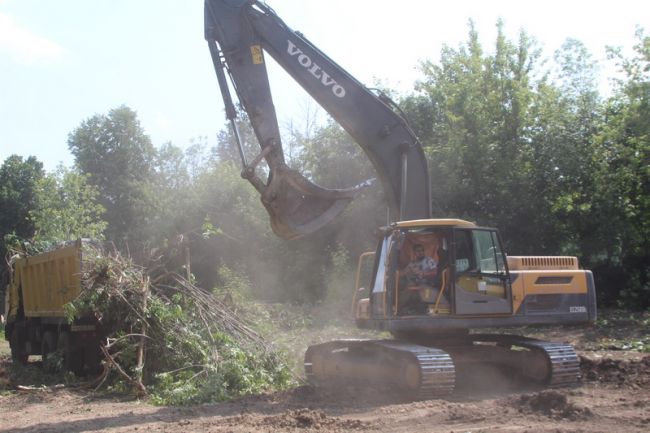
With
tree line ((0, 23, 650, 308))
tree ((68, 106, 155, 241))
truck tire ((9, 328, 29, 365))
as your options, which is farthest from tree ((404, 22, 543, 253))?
tree ((68, 106, 155, 241))

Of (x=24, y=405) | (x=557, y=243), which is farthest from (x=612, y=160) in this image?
(x=24, y=405)

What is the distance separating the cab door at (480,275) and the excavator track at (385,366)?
2.76ft

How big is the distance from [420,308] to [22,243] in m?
11.3

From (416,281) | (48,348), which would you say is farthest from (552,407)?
A: (48,348)

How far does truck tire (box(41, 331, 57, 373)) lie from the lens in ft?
44.1

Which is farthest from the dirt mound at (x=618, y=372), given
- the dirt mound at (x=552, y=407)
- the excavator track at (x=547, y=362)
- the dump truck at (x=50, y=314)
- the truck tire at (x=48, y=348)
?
the truck tire at (x=48, y=348)

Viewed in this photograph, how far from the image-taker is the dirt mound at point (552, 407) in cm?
754

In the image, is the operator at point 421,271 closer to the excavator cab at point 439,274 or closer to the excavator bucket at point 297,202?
the excavator cab at point 439,274

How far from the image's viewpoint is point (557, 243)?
21.0m

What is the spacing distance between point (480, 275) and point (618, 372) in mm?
2765

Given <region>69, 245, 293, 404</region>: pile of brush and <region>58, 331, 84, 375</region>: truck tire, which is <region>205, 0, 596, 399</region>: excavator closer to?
<region>69, 245, 293, 404</region>: pile of brush

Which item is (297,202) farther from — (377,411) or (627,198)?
(627,198)

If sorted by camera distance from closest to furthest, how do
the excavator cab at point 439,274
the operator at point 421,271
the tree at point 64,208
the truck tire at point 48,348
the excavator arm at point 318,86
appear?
the excavator cab at point 439,274 → the operator at point 421,271 → the excavator arm at point 318,86 → the truck tire at point 48,348 → the tree at point 64,208

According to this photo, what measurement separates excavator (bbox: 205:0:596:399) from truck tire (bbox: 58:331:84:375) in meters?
4.33
